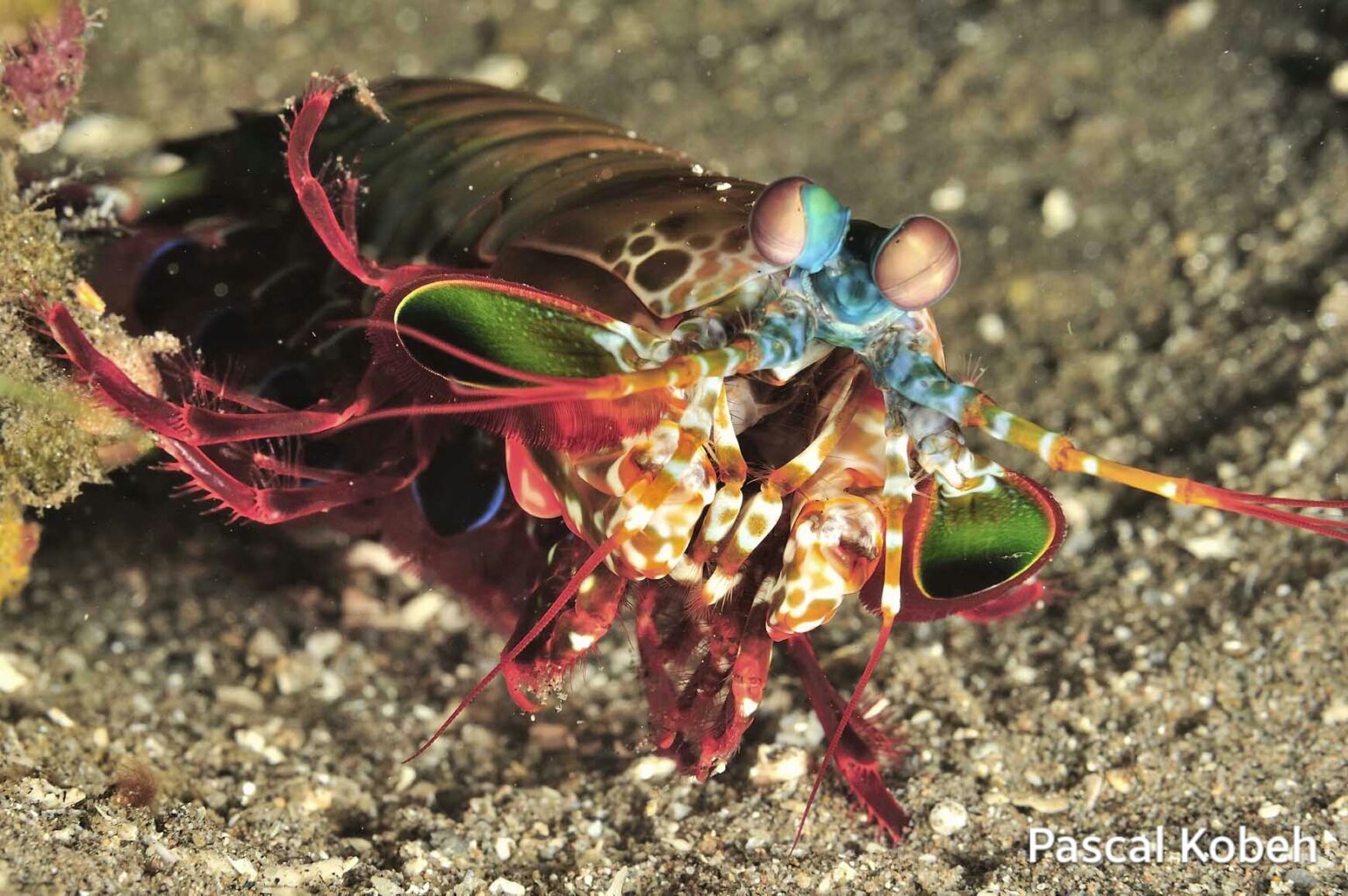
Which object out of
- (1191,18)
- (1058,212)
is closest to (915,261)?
(1058,212)

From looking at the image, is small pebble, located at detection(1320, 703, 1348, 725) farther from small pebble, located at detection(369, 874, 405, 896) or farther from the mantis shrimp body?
small pebble, located at detection(369, 874, 405, 896)

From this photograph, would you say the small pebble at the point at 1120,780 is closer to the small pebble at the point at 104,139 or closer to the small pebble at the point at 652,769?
the small pebble at the point at 652,769

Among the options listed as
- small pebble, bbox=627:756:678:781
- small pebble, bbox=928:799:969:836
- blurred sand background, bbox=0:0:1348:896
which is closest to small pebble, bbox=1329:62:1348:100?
blurred sand background, bbox=0:0:1348:896

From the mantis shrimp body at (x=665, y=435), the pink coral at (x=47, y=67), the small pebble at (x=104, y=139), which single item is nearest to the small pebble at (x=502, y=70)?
the small pebble at (x=104, y=139)

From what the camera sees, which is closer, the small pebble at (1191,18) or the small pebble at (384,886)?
the small pebble at (384,886)

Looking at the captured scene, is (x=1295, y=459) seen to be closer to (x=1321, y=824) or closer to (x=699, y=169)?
(x=1321, y=824)

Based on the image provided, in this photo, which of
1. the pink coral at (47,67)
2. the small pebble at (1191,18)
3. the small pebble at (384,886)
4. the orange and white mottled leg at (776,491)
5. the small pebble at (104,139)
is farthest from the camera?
the small pebble at (1191,18)

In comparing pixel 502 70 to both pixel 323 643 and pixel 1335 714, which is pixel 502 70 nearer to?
pixel 323 643

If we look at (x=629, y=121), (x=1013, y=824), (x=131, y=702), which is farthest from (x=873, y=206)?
(x=131, y=702)
